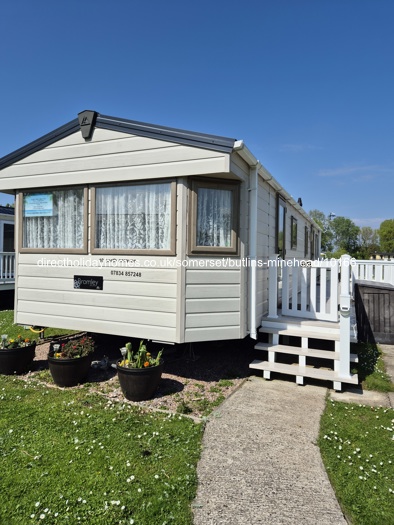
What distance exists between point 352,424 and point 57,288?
441 cm

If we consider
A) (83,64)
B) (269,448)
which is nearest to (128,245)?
(269,448)

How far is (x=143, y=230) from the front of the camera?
180 inches

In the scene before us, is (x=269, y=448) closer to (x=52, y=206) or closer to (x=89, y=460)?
(x=89, y=460)

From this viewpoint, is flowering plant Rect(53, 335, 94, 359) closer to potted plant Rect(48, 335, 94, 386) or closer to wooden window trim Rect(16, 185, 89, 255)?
potted plant Rect(48, 335, 94, 386)

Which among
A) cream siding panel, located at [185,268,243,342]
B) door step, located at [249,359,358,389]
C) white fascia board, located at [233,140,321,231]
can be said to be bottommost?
door step, located at [249,359,358,389]

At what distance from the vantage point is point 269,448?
9.50 feet

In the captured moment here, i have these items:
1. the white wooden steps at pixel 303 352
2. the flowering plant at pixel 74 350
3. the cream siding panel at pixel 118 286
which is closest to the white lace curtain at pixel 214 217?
the cream siding panel at pixel 118 286

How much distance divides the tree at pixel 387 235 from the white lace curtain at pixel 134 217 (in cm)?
4265

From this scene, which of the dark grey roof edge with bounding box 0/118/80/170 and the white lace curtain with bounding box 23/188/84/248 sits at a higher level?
the dark grey roof edge with bounding box 0/118/80/170

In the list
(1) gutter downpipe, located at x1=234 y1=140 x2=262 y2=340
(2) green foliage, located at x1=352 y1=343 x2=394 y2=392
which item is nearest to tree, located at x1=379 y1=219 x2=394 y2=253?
(2) green foliage, located at x1=352 y1=343 x2=394 y2=392

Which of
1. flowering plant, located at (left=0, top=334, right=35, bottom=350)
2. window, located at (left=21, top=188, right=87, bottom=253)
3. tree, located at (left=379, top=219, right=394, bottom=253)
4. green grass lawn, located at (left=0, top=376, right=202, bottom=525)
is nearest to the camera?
green grass lawn, located at (left=0, top=376, right=202, bottom=525)

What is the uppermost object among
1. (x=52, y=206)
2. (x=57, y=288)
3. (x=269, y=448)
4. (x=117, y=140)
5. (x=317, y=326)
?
(x=117, y=140)

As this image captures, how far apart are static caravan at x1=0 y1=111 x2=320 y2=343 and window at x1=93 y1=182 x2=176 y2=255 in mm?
15

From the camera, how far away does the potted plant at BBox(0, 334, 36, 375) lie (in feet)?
15.6
